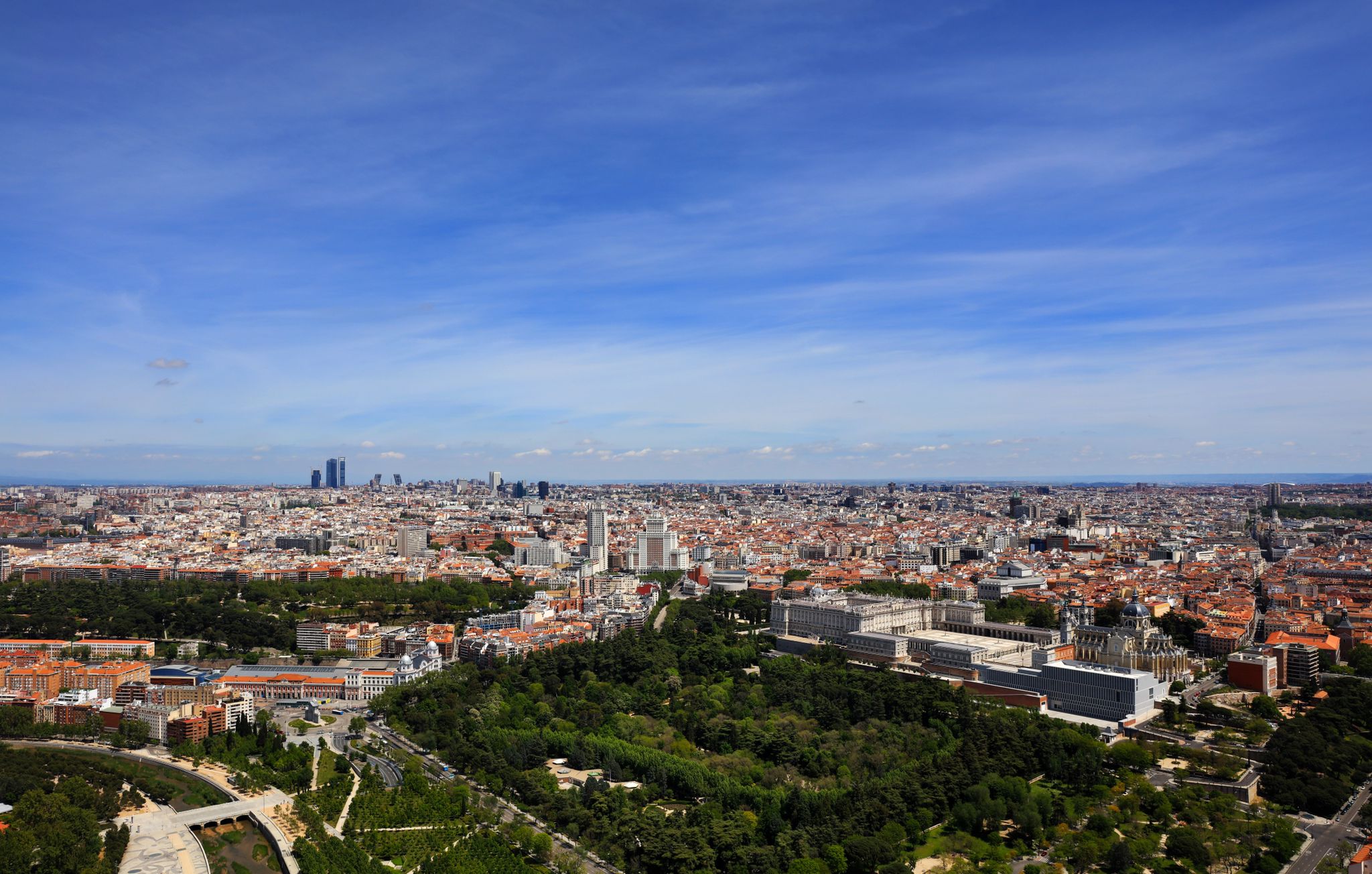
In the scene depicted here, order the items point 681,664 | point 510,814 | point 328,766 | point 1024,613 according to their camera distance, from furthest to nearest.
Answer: point 1024,613 → point 681,664 → point 328,766 → point 510,814

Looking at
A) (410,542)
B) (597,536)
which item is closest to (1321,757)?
(597,536)

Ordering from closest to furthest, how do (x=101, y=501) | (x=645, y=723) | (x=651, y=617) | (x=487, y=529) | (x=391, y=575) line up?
(x=645, y=723) < (x=651, y=617) < (x=391, y=575) < (x=487, y=529) < (x=101, y=501)

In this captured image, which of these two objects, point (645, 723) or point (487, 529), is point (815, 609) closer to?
point (645, 723)

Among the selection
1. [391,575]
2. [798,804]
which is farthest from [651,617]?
[798,804]

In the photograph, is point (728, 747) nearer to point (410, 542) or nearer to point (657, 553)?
point (657, 553)

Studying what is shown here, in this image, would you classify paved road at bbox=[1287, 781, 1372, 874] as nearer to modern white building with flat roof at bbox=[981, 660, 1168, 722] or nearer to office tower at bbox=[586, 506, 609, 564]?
modern white building with flat roof at bbox=[981, 660, 1168, 722]

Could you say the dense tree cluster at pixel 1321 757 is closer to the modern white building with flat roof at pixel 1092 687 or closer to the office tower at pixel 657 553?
the modern white building with flat roof at pixel 1092 687

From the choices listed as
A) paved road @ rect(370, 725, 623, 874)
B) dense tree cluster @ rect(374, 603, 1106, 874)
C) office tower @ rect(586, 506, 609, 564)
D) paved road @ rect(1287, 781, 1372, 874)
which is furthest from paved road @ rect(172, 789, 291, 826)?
office tower @ rect(586, 506, 609, 564)
